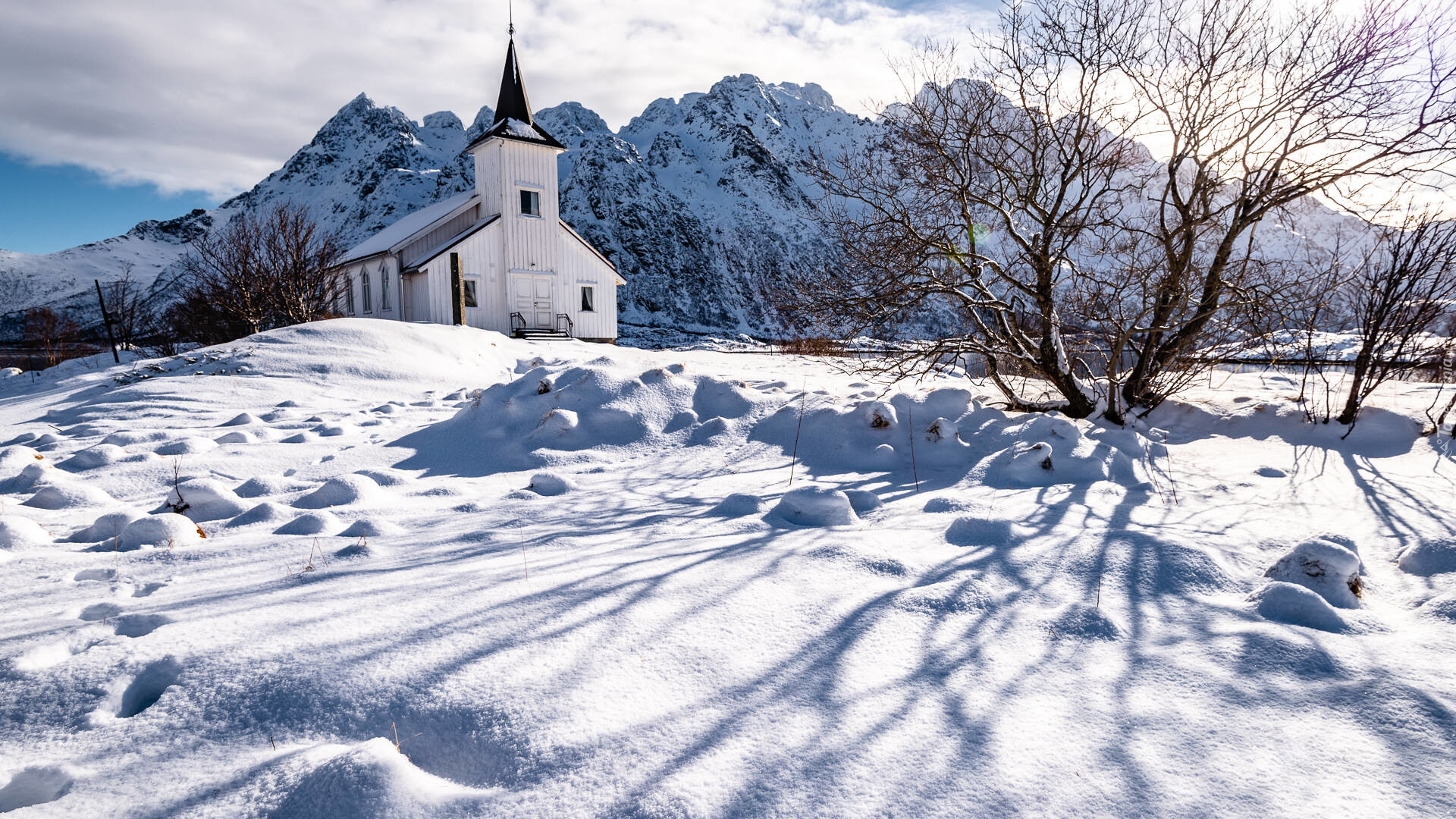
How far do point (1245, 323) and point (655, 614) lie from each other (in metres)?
5.73

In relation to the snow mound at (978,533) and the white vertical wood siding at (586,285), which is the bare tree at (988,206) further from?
the white vertical wood siding at (586,285)

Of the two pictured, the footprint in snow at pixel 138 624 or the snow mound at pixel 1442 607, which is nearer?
the footprint in snow at pixel 138 624

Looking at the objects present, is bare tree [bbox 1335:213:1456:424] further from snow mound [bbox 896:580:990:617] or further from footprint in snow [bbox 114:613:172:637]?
footprint in snow [bbox 114:613:172:637]

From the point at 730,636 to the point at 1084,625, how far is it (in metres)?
1.12

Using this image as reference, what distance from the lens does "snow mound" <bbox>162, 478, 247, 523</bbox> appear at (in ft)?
9.98

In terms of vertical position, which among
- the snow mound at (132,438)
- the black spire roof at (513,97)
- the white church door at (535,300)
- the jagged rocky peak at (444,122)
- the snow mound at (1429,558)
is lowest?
the snow mound at (1429,558)

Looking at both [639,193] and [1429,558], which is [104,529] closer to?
[1429,558]

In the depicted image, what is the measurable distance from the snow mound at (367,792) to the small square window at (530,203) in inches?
845

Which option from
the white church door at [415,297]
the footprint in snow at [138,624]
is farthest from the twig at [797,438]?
the white church door at [415,297]

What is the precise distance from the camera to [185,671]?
5.15 ft

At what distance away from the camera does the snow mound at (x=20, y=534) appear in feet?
8.23

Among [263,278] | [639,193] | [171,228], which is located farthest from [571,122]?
[263,278]

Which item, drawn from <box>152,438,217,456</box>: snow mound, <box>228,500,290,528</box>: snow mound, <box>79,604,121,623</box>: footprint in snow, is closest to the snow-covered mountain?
<box>152,438,217,456</box>: snow mound

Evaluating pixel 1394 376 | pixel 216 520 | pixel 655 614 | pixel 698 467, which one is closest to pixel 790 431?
pixel 698 467
